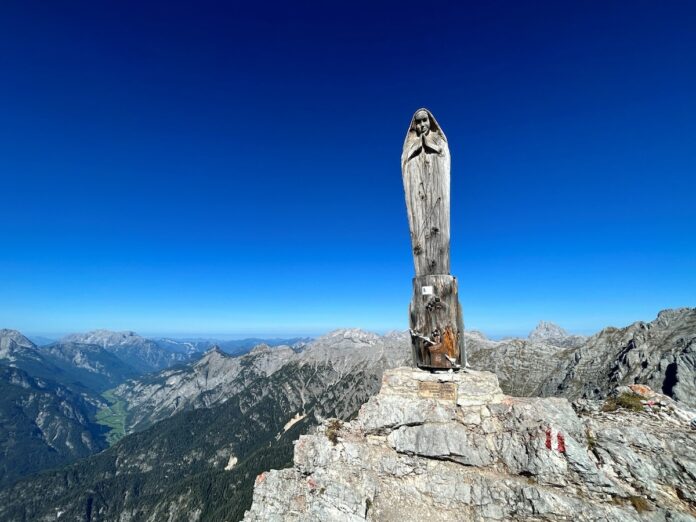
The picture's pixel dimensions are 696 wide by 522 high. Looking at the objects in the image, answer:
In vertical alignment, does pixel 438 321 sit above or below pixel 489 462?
above

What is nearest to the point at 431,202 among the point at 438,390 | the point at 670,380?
the point at 438,390

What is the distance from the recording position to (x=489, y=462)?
298 inches

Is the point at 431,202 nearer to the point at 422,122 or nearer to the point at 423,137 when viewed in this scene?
the point at 423,137

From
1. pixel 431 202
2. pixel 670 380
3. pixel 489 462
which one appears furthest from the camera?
pixel 670 380

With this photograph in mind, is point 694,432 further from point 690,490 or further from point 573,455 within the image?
point 573,455

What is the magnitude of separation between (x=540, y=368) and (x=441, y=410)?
541 feet

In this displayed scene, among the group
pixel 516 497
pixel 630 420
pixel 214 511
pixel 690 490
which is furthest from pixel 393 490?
pixel 214 511

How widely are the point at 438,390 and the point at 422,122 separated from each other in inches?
254

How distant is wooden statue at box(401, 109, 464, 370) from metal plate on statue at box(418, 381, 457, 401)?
Answer: 40 centimetres

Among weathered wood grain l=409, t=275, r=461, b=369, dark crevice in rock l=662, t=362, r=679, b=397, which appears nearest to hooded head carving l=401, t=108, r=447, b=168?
weathered wood grain l=409, t=275, r=461, b=369

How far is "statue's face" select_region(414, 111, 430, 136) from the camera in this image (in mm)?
7926

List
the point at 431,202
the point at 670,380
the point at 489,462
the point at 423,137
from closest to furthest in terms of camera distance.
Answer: the point at 489,462 < the point at 431,202 < the point at 423,137 < the point at 670,380

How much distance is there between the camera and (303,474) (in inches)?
411

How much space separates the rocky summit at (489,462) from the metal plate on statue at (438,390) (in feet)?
0.08
